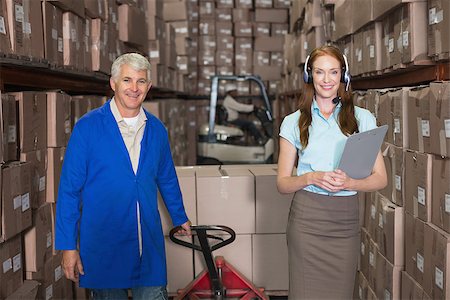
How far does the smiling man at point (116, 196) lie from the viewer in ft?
8.82

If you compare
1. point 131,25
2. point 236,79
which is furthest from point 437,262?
point 236,79

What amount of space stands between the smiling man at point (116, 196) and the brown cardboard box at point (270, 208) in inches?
47.7

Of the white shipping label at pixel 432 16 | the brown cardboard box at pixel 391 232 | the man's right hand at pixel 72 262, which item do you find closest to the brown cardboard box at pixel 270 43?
the brown cardboard box at pixel 391 232

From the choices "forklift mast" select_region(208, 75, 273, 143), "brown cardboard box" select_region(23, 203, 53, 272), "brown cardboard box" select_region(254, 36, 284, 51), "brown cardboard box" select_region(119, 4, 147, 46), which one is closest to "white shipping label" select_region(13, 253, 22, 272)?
"brown cardboard box" select_region(23, 203, 53, 272)

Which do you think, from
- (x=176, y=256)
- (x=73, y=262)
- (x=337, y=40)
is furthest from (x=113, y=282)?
(x=337, y=40)

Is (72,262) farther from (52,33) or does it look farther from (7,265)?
(52,33)

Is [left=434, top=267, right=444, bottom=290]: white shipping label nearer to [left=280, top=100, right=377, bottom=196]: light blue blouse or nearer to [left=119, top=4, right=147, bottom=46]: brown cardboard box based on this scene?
[left=280, top=100, right=377, bottom=196]: light blue blouse

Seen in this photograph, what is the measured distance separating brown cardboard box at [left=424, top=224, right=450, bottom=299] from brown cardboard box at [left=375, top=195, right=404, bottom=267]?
1.40ft

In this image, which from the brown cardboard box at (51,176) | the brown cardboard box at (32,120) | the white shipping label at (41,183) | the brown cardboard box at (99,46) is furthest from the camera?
the brown cardboard box at (99,46)

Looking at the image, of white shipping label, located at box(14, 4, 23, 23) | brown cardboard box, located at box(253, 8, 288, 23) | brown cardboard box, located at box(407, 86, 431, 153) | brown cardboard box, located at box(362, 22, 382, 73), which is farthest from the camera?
brown cardboard box, located at box(253, 8, 288, 23)

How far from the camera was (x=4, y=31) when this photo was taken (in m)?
2.89

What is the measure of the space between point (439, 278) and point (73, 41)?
280cm

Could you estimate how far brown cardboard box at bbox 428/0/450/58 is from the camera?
2.69 metres

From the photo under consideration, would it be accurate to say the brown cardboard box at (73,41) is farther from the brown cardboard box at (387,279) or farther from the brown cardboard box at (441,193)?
the brown cardboard box at (441,193)
